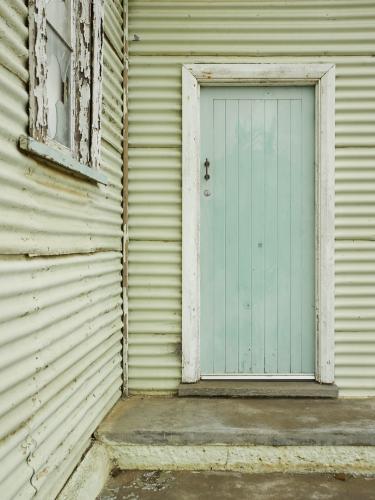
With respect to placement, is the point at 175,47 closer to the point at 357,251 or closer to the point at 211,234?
the point at 211,234

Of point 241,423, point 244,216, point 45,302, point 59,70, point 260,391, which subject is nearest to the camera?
point 45,302

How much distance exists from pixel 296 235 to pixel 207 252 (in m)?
0.79

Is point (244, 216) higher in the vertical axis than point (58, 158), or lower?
lower

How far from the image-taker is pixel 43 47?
219 centimetres

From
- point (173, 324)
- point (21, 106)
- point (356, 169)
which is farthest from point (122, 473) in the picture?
point (356, 169)

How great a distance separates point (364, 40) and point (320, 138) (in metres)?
0.91

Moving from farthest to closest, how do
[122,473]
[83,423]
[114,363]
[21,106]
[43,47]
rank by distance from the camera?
[114,363], [122,473], [83,423], [43,47], [21,106]

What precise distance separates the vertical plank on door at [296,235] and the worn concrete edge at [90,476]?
5.91 feet

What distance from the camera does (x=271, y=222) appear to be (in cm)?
405

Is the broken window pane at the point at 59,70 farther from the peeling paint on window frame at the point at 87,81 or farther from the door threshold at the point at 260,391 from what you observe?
the door threshold at the point at 260,391

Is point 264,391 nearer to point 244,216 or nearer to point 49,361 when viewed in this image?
point 244,216

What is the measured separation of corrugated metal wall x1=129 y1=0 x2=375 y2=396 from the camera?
3.93 m

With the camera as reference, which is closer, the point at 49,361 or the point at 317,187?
the point at 49,361

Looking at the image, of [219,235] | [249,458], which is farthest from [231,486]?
[219,235]
